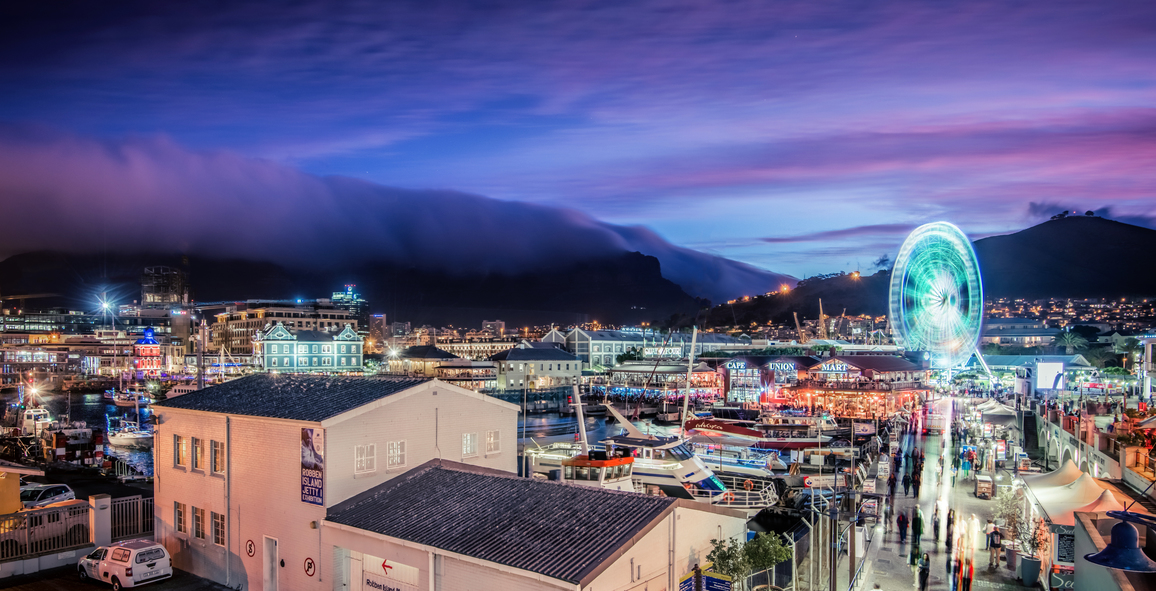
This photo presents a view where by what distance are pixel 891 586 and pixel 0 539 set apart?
1847 centimetres

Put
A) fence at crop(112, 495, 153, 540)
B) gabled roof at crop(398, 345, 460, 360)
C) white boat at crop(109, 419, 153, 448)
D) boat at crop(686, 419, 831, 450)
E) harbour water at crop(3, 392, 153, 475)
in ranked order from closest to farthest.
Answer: fence at crop(112, 495, 153, 540)
boat at crop(686, 419, 831, 450)
harbour water at crop(3, 392, 153, 475)
white boat at crop(109, 419, 153, 448)
gabled roof at crop(398, 345, 460, 360)

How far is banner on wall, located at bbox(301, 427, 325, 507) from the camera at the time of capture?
13.8 m

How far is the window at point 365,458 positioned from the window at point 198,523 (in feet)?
16.3

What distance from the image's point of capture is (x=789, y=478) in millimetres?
32656

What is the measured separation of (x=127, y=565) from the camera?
48.4 ft

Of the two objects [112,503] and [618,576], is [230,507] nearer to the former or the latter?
[112,503]

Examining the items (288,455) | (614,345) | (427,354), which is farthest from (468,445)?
(614,345)

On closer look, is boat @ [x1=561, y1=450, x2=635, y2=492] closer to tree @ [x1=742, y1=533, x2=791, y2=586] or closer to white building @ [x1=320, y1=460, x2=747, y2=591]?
white building @ [x1=320, y1=460, x2=747, y2=591]

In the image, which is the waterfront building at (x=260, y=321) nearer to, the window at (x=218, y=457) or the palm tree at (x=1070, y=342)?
the palm tree at (x=1070, y=342)

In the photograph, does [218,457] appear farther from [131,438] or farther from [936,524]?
[131,438]

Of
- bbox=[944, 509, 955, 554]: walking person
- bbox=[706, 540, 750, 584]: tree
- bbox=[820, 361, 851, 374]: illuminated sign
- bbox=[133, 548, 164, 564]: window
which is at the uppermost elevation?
bbox=[706, 540, 750, 584]: tree

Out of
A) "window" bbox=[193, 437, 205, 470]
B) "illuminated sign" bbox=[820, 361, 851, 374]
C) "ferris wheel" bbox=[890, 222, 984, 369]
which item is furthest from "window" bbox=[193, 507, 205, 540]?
"illuminated sign" bbox=[820, 361, 851, 374]

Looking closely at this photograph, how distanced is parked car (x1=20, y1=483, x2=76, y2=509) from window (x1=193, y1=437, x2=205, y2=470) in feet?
25.2

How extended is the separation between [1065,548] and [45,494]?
26.9m
